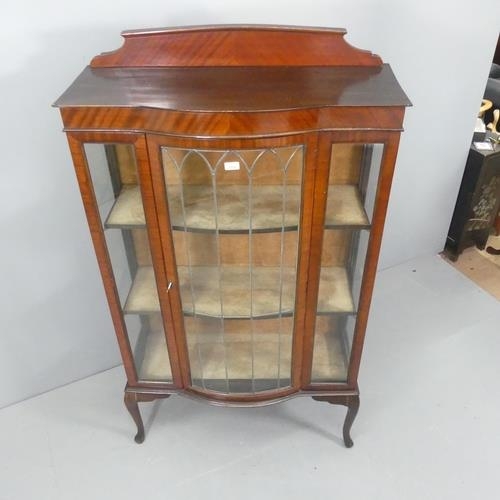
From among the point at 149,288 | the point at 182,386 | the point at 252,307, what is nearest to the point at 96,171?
the point at 149,288

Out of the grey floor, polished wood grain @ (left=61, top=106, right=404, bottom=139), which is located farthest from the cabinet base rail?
polished wood grain @ (left=61, top=106, right=404, bottom=139)

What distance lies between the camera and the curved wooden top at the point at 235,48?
1010 mm

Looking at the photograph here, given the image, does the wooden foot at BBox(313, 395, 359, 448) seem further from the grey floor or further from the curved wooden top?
the curved wooden top

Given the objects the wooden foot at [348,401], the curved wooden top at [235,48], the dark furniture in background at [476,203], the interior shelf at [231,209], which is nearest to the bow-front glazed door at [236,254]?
the interior shelf at [231,209]

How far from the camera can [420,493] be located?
4.35ft

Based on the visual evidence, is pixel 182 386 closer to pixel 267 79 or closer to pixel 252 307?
pixel 252 307

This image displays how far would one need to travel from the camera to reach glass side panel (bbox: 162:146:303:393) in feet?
3.04

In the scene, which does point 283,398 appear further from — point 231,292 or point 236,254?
point 236,254

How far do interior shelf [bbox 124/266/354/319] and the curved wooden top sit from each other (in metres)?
0.46

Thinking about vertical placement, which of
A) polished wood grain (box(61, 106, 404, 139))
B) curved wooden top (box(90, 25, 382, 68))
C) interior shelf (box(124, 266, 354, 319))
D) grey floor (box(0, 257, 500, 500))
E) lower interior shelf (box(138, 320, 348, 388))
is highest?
curved wooden top (box(90, 25, 382, 68))

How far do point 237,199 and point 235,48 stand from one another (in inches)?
13.2

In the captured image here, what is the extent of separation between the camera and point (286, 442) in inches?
57.4

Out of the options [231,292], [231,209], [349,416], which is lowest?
[349,416]

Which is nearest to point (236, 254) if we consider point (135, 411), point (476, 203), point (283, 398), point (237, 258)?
point (237, 258)
